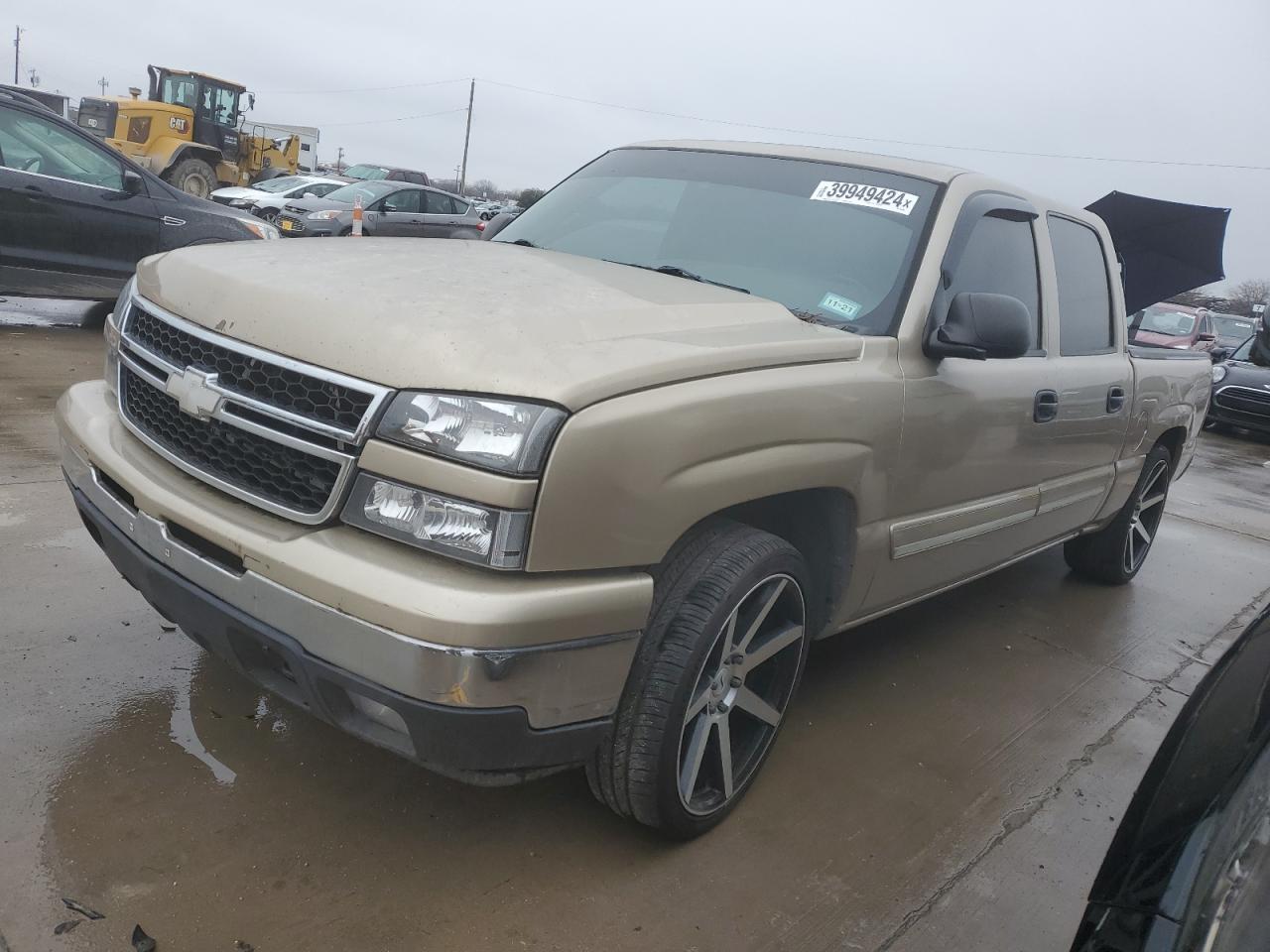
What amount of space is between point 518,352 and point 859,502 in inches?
44.6

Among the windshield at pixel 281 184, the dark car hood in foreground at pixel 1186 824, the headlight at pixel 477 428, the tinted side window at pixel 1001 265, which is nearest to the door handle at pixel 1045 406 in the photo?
the tinted side window at pixel 1001 265

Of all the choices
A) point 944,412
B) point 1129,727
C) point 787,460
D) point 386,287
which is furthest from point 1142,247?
point 386,287

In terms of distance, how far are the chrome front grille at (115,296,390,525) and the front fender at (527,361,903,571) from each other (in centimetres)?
41

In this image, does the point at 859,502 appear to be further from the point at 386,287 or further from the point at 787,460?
the point at 386,287

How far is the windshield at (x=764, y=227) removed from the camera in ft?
9.44

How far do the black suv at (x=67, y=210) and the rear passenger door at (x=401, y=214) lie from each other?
7.60 meters

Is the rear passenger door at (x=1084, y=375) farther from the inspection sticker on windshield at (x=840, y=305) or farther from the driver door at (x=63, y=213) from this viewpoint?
the driver door at (x=63, y=213)

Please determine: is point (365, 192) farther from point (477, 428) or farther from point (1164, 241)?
point (477, 428)

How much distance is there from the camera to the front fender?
1864mm

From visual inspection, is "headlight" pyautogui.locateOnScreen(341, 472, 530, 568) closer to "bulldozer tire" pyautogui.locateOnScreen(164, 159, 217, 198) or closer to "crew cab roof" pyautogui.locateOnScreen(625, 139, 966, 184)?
"crew cab roof" pyautogui.locateOnScreen(625, 139, 966, 184)

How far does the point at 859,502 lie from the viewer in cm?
A: 265

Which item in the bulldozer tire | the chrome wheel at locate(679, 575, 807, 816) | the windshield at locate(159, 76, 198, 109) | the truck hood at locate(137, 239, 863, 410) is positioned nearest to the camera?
the truck hood at locate(137, 239, 863, 410)

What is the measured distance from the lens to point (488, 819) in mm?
2479

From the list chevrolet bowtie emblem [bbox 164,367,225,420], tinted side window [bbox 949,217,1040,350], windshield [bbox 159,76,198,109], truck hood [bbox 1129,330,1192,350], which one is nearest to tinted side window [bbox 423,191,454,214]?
windshield [bbox 159,76,198,109]
